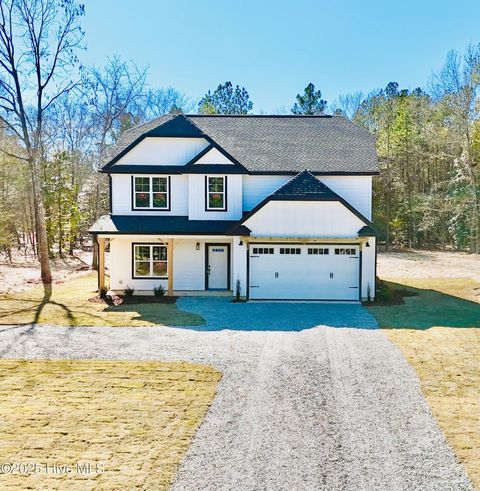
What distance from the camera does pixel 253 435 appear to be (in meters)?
6.88

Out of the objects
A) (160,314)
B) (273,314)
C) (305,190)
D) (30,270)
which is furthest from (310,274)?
(30,270)

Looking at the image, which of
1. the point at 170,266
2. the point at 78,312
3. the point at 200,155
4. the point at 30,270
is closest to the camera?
the point at 78,312

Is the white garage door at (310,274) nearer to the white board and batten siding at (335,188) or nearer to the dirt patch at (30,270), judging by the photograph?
the white board and batten siding at (335,188)

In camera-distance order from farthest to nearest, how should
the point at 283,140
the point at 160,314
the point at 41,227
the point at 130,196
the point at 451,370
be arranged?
the point at 41,227 < the point at 283,140 < the point at 130,196 < the point at 160,314 < the point at 451,370

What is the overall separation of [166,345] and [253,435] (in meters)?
5.60

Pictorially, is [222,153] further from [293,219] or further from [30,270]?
[30,270]

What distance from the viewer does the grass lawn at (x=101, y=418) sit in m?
5.83

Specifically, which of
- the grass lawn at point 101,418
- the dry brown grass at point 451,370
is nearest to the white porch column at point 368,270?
the dry brown grass at point 451,370

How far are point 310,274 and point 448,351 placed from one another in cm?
776

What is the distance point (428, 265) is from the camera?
31734mm

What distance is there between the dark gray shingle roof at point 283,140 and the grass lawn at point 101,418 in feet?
41.5

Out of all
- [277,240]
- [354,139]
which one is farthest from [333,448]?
[354,139]

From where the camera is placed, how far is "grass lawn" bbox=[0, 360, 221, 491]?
5.83 metres

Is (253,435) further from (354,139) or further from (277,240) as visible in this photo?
(354,139)
